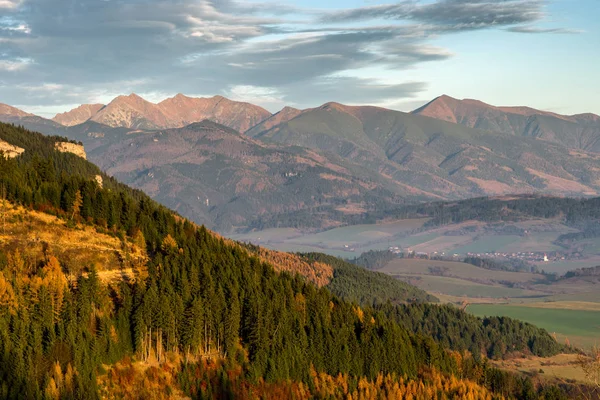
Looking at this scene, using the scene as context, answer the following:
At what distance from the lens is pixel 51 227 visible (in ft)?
652

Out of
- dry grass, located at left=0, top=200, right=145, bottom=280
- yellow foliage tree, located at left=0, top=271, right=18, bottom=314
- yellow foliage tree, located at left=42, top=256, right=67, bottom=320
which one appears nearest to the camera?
yellow foliage tree, located at left=0, top=271, right=18, bottom=314

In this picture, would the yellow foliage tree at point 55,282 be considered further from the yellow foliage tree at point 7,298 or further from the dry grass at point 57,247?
the yellow foliage tree at point 7,298

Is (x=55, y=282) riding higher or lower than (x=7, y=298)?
higher

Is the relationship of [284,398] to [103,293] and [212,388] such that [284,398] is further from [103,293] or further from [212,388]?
[103,293]

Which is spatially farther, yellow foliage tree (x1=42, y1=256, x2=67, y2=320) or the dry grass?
the dry grass

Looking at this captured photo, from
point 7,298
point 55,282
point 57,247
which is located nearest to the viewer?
point 7,298

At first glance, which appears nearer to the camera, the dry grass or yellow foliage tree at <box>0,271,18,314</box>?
yellow foliage tree at <box>0,271,18,314</box>

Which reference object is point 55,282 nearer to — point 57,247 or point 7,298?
point 7,298

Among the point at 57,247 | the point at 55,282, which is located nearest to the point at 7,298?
the point at 55,282

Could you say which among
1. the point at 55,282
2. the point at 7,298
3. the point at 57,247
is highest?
the point at 57,247

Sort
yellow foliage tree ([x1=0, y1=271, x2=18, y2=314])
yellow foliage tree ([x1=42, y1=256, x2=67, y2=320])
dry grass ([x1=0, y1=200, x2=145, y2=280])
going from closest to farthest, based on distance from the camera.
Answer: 1. yellow foliage tree ([x1=0, y1=271, x2=18, y2=314])
2. yellow foliage tree ([x1=42, y1=256, x2=67, y2=320])
3. dry grass ([x1=0, y1=200, x2=145, y2=280])

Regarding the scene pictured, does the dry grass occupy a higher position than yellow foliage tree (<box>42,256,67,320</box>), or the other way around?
the dry grass

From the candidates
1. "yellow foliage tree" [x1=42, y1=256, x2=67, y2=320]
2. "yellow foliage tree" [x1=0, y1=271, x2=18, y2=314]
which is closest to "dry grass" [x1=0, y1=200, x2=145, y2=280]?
"yellow foliage tree" [x1=42, y1=256, x2=67, y2=320]

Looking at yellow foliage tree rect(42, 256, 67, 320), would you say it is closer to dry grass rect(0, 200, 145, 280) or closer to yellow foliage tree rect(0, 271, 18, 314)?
dry grass rect(0, 200, 145, 280)
